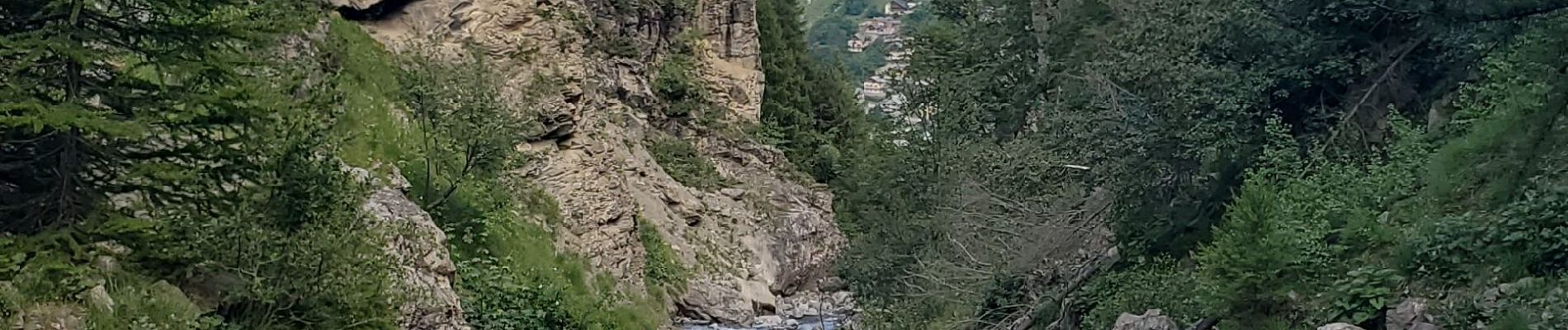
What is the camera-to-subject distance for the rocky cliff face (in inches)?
948

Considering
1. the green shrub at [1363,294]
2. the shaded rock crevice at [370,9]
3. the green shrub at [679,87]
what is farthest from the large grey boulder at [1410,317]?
the green shrub at [679,87]

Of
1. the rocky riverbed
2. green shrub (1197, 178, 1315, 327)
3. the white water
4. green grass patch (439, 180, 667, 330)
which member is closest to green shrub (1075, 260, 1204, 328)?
green shrub (1197, 178, 1315, 327)

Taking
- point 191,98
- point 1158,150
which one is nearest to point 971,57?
point 1158,150

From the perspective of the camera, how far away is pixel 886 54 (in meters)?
46.7

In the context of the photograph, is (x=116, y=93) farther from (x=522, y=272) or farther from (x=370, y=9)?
(x=370, y=9)

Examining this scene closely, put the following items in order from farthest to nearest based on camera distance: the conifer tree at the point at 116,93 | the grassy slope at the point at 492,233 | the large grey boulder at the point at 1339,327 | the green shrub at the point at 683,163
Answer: the green shrub at the point at 683,163
the grassy slope at the point at 492,233
the large grey boulder at the point at 1339,327
the conifer tree at the point at 116,93

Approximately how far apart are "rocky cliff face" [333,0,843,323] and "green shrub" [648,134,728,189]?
0.33 metres

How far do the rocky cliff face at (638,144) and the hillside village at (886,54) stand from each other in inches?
141

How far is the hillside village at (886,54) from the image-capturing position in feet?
105

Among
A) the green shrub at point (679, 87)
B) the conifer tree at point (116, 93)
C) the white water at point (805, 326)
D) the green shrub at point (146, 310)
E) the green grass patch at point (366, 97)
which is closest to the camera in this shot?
the conifer tree at point (116, 93)

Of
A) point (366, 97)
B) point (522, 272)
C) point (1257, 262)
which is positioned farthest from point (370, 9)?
point (1257, 262)

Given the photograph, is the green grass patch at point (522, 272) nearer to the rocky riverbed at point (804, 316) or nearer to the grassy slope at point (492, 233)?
the grassy slope at point (492, 233)

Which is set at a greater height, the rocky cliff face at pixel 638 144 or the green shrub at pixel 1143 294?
the green shrub at pixel 1143 294

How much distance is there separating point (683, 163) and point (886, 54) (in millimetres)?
15433
